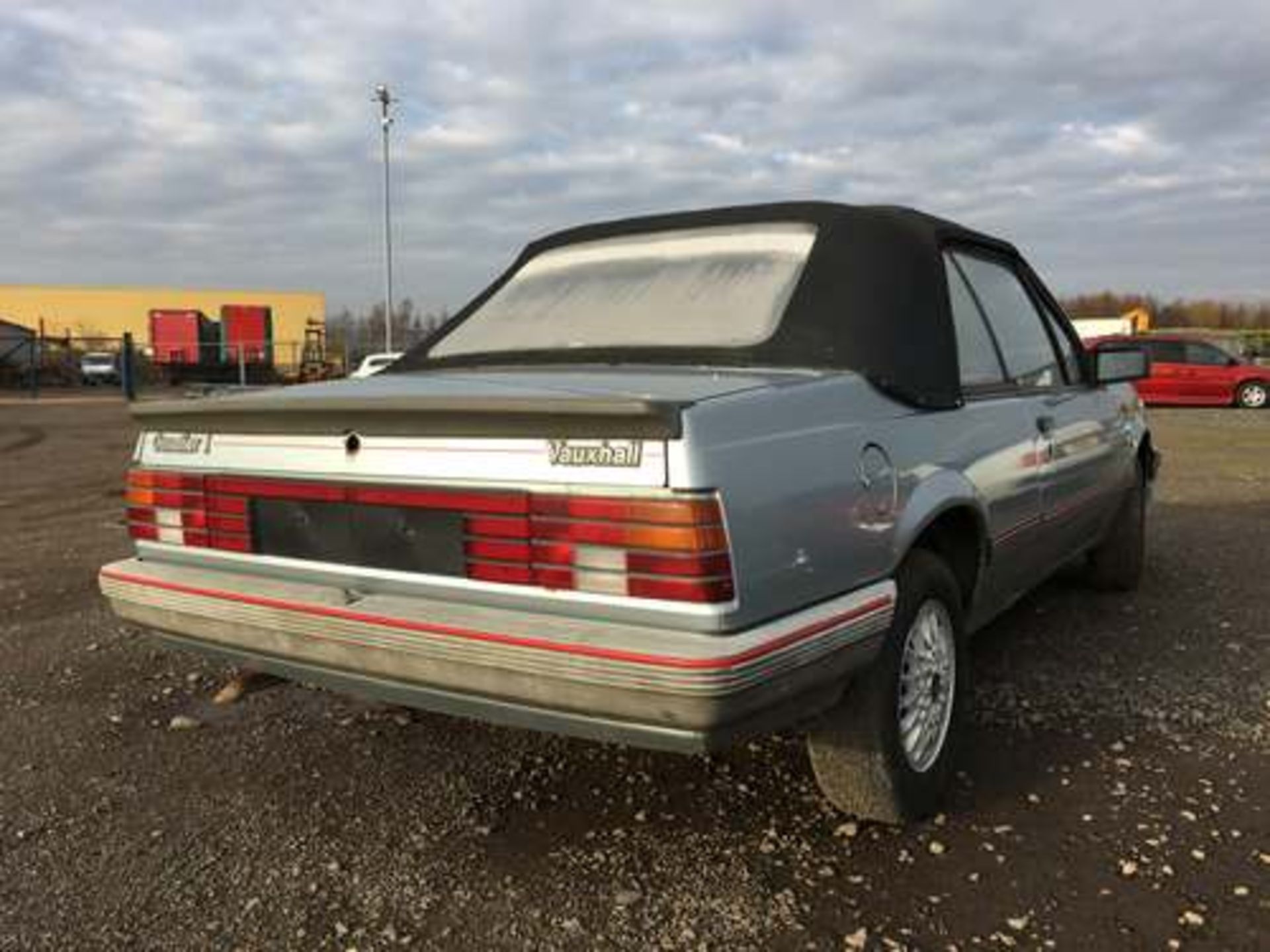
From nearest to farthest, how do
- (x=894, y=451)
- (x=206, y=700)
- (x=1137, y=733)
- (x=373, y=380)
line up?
(x=894, y=451) < (x=373, y=380) < (x=1137, y=733) < (x=206, y=700)

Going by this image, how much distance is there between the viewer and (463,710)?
2619mm

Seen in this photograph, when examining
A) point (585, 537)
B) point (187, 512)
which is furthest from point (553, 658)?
point (187, 512)

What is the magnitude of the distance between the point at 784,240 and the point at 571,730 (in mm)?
1815

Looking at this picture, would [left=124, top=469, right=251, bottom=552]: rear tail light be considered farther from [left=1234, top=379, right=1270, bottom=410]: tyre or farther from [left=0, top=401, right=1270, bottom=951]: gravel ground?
[left=1234, top=379, right=1270, bottom=410]: tyre

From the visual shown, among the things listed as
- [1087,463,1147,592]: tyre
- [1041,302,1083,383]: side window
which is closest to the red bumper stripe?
[1041,302,1083,383]: side window

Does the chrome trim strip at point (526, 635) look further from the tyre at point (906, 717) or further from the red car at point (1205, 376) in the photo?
the red car at point (1205, 376)

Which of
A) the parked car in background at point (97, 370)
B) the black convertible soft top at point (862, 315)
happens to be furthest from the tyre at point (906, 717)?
the parked car in background at point (97, 370)

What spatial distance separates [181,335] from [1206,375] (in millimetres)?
38295

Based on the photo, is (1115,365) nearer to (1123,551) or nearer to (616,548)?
(1123,551)

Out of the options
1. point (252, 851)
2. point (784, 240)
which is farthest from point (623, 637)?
point (784, 240)

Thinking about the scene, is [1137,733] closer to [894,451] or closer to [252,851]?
[894,451]

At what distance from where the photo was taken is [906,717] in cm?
304

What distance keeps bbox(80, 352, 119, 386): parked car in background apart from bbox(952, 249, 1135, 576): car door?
42.0m

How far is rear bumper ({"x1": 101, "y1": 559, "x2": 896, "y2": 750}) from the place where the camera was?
229 cm
